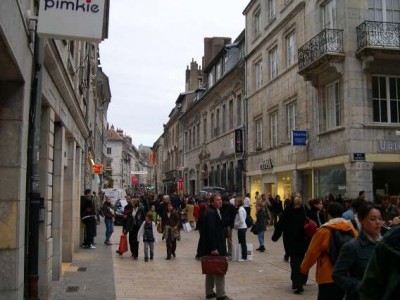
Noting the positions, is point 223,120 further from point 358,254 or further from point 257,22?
point 358,254

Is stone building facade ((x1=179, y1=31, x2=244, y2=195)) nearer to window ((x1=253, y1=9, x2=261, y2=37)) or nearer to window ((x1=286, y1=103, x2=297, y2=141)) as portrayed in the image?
window ((x1=253, y1=9, x2=261, y2=37))

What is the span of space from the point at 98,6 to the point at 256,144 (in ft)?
78.5

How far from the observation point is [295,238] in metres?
9.84

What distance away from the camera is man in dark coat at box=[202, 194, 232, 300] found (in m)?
8.85

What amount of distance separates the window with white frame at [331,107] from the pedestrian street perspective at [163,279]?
6.60 meters

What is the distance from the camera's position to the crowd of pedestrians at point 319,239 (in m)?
2.53

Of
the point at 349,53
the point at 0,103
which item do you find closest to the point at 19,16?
the point at 0,103

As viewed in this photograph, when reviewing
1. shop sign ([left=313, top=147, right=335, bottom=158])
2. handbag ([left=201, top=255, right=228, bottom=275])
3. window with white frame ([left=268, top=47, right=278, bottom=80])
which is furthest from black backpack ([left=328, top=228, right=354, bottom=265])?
window with white frame ([left=268, top=47, right=278, bottom=80])

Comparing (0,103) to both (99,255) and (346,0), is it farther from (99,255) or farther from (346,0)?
(346,0)

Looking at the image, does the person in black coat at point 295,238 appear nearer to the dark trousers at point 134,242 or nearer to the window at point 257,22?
the dark trousers at point 134,242

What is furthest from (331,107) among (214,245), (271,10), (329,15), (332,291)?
(332,291)

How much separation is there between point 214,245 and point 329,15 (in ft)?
47.5

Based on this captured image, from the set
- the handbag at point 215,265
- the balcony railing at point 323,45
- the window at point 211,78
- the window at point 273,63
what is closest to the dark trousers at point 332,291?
the handbag at point 215,265

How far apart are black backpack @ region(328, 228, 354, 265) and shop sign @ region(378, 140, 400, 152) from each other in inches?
527
